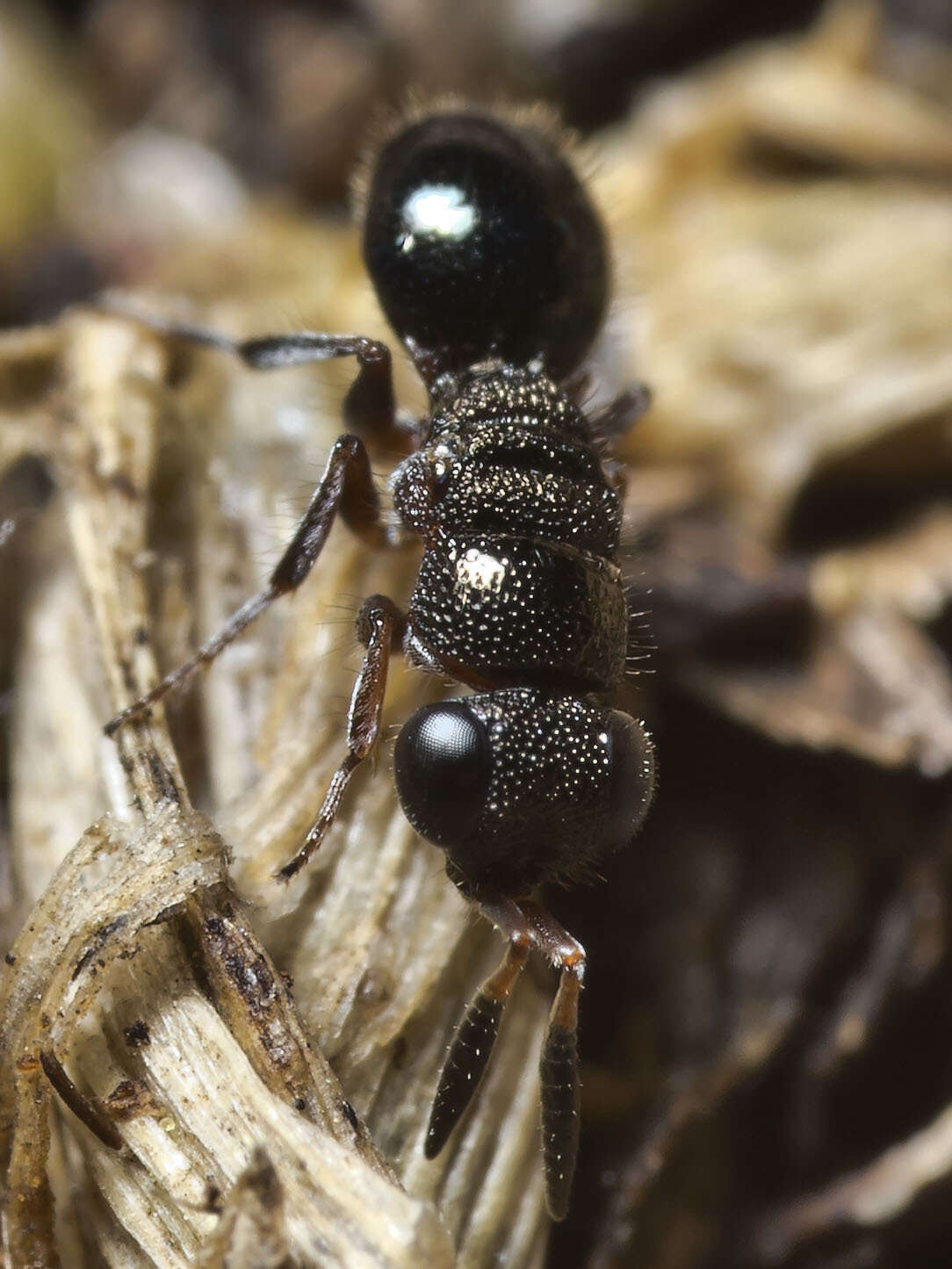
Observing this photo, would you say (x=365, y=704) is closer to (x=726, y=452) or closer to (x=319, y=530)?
(x=319, y=530)

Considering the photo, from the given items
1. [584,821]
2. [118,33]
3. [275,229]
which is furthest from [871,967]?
[118,33]

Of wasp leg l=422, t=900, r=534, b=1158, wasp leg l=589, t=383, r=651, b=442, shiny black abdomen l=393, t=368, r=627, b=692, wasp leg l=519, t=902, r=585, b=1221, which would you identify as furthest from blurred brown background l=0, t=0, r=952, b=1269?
wasp leg l=422, t=900, r=534, b=1158

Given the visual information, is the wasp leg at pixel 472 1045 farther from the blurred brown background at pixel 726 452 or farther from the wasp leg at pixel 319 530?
the wasp leg at pixel 319 530

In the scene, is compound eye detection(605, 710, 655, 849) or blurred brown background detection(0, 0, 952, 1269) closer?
compound eye detection(605, 710, 655, 849)

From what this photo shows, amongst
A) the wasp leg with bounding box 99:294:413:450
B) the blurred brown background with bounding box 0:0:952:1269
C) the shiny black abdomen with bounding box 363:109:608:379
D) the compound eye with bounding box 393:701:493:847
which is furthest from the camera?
the shiny black abdomen with bounding box 363:109:608:379

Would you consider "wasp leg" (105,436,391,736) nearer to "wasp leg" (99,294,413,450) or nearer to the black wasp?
the black wasp

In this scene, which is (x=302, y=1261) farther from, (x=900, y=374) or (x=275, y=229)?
(x=275, y=229)
